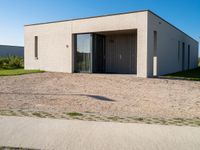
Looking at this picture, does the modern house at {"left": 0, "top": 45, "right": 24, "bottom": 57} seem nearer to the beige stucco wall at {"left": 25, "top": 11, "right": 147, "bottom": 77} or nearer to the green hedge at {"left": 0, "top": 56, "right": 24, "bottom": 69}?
the green hedge at {"left": 0, "top": 56, "right": 24, "bottom": 69}

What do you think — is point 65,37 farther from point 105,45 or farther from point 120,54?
point 120,54

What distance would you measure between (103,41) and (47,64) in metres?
5.32

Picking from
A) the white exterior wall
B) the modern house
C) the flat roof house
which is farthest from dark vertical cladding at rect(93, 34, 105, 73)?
the modern house

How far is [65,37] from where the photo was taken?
1809 centimetres

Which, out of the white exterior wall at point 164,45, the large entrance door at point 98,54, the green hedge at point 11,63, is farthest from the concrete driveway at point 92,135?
the green hedge at point 11,63

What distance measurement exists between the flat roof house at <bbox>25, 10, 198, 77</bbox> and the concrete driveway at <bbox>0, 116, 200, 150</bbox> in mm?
10129

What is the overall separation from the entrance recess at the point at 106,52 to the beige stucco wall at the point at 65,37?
0.72 m

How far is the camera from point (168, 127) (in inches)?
190

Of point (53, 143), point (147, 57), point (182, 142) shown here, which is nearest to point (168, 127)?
point (182, 142)

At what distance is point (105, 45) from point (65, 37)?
3.50 meters

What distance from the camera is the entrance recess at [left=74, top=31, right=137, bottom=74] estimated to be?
1730 cm

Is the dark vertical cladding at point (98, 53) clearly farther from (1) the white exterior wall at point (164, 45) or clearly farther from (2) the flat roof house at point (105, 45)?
(1) the white exterior wall at point (164, 45)

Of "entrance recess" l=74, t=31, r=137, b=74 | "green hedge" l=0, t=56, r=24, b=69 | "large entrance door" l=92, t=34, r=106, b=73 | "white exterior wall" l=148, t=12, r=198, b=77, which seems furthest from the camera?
"green hedge" l=0, t=56, r=24, b=69

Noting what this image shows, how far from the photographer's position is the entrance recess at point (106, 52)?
17297mm
